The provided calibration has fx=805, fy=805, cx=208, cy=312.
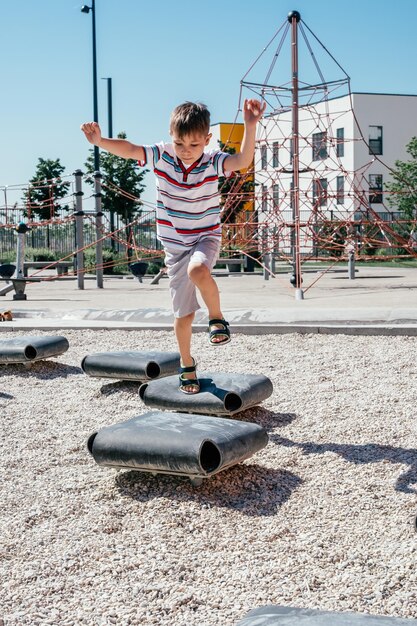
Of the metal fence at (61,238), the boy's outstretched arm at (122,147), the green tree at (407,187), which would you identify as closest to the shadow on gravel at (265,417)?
the boy's outstretched arm at (122,147)

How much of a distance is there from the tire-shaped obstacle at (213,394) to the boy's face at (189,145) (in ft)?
3.92

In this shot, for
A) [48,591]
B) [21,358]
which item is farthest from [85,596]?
[21,358]

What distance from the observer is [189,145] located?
12.8 ft

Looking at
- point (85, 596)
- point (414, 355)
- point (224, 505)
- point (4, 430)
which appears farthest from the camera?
point (414, 355)

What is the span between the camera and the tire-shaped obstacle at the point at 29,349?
578 centimetres

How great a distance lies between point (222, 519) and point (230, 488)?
31 cm

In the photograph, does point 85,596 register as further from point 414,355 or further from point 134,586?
point 414,355

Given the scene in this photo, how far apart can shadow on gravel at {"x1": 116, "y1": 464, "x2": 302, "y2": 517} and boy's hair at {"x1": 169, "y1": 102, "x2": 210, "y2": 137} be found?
158 centimetres

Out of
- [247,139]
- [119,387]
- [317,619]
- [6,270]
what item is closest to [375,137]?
[6,270]

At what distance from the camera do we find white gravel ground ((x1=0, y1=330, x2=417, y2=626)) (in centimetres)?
246

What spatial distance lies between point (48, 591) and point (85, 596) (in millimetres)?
132

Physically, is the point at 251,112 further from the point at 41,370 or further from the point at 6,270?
the point at 6,270

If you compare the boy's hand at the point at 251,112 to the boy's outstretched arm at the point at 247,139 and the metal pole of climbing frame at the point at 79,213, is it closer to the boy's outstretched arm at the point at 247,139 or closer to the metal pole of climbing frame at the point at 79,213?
the boy's outstretched arm at the point at 247,139

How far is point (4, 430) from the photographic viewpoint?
4.35m
